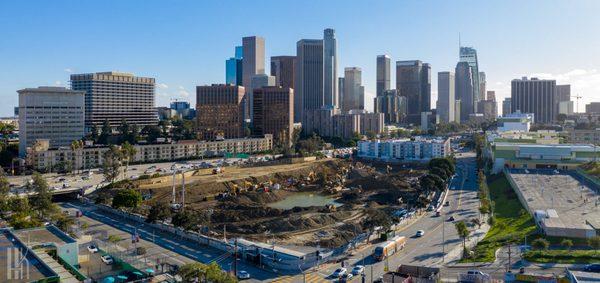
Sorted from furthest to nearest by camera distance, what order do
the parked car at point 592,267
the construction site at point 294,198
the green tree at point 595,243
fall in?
the construction site at point 294,198 → the green tree at point 595,243 → the parked car at point 592,267

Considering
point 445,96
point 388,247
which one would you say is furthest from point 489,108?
point 388,247

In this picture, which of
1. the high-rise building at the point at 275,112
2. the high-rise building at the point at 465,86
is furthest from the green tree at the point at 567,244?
the high-rise building at the point at 465,86

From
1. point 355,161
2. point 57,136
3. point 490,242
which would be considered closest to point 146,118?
point 57,136

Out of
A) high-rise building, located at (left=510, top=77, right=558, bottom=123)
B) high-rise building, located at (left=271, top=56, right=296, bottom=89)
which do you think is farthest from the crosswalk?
high-rise building, located at (left=510, top=77, right=558, bottom=123)

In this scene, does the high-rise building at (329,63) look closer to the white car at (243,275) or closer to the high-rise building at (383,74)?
the high-rise building at (383,74)

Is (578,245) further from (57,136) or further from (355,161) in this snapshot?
(57,136)

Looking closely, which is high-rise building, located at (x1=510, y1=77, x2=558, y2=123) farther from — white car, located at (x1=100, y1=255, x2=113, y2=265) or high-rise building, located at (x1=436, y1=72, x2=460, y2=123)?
white car, located at (x1=100, y1=255, x2=113, y2=265)
